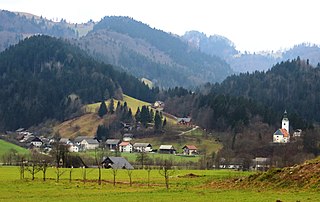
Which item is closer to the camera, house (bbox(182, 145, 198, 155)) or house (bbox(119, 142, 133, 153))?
house (bbox(182, 145, 198, 155))

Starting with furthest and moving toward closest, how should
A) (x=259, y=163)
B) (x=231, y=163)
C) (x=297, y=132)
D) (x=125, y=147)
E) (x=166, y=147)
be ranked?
1. (x=125, y=147)
2. (x=166, y=147)
3. (x=297, y=132)
4. (x=231, y=163)
5. (x=259, y=163)

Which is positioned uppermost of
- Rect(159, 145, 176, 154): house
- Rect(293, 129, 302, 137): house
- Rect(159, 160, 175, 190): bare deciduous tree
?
Rect(293, 129, 302, 137): house

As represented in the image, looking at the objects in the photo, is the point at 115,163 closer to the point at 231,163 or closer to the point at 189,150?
the point at 231,163

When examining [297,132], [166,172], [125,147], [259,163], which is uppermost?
[297,132]

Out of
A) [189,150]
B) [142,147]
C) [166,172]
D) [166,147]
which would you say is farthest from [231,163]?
[166,172]

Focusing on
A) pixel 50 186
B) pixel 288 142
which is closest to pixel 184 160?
pixel 288 142

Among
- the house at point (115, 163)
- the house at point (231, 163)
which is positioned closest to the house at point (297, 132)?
the house at point (231, 163)

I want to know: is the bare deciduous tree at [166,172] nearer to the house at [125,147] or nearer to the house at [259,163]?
the house at [259,163]

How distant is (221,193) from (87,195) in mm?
12378

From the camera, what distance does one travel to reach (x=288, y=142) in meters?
159

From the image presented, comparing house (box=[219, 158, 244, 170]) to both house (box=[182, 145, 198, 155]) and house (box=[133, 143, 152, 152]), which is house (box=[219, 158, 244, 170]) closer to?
house (box=[182, 145, 198, 155])

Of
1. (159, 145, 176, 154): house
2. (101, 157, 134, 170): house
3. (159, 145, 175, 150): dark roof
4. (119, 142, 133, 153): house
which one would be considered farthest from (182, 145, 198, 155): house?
(101, 157, 134, 170): house

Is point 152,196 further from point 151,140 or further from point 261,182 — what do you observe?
point 151,140

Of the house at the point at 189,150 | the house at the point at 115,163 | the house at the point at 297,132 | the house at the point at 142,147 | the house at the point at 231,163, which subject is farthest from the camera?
the house at the point at 142,147
